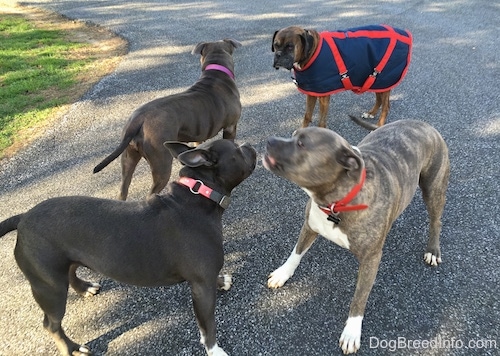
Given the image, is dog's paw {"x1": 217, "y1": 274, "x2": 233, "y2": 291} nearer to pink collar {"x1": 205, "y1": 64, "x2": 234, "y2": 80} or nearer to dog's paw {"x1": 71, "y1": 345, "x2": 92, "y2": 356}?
dog's paw {"x1": 71, "y1": 345, "x2": 92, "y2": 356}

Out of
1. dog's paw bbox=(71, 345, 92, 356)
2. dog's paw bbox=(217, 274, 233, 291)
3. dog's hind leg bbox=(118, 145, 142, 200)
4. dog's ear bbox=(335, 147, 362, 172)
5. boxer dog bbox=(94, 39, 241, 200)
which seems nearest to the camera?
dog's ear bbox=(335, 147, 362, 172)

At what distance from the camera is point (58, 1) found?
12.4 m

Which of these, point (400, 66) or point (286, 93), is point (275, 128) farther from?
point (400, 66)

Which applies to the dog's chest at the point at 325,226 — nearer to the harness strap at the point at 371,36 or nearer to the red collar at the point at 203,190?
the red collar at the point at 203,190

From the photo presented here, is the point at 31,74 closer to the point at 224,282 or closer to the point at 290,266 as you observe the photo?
the point at 224,282

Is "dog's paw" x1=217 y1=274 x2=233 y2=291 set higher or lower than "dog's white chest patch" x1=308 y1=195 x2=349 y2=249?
lower

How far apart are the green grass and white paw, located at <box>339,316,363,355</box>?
498cm

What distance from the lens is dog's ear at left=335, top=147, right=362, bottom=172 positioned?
95.5 inches

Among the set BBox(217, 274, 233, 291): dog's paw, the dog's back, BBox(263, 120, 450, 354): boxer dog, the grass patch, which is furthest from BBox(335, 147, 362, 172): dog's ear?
the grass patch

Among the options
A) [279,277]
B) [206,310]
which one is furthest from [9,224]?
[279,277]

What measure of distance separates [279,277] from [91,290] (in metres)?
1.63

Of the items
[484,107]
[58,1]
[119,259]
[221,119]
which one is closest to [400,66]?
[484,107]

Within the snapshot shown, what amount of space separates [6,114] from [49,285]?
4.52 m

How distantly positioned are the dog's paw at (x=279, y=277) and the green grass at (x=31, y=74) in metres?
4.22
